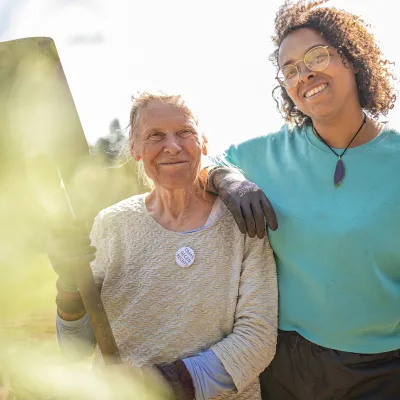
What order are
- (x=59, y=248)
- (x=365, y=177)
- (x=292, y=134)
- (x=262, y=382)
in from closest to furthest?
(x=59, y=248), (x=365, y=177), (x=262, y=382), (x=292, y=134)

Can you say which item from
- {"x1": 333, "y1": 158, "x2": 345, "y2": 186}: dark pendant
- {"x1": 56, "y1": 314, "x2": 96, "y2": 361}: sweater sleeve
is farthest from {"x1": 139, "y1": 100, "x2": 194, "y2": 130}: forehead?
{"x1": 56, "y1": 314, "x2": 96, "y2": 361}: sweater sleeve

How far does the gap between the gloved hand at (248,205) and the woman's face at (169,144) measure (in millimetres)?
197

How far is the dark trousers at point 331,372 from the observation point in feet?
7.34

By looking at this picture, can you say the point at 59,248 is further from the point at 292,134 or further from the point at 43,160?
the point at 292,134

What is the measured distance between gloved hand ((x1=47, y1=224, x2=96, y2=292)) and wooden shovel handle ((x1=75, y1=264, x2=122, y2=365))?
2.1 inches

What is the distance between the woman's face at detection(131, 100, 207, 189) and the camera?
7.74ft

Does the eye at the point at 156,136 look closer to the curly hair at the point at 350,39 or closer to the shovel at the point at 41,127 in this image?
the shovel at the point at 41,127

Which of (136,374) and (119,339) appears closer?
(136,374)

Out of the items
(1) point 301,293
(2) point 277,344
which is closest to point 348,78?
(1) point 301,293

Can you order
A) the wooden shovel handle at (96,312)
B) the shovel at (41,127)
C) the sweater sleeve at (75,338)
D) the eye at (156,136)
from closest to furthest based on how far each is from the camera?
the shovel at (41,127) < the wooden shovel handle at (96,312) < the sweater sleeve at (75,338) < the eye at (156,136)

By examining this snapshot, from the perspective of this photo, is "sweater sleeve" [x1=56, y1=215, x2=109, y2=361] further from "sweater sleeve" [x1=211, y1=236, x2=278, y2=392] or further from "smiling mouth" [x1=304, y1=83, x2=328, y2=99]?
"smiling mouth" [x1=304, y1=83, x2=328, y2=99]

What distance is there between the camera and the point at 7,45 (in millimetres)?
1843

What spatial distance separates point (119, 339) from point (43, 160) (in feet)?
3.07

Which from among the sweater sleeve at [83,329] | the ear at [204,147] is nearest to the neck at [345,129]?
the ear at [204,147]
